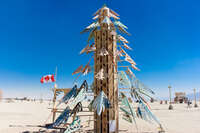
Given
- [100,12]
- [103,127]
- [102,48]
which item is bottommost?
[103,127]

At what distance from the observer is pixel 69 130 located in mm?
5406

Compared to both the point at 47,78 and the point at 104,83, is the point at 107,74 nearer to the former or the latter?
the point at 104,83

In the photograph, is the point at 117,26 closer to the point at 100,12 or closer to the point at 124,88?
the point at 100,12

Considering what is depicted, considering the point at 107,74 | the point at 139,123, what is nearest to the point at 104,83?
the point at 107,74

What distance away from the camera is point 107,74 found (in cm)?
603

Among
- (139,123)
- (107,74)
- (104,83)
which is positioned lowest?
(139,123)

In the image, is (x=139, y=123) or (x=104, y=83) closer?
(x=104, y=83)

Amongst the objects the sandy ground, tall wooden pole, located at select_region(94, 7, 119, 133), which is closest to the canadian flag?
the sandy ground

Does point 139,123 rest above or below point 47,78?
below

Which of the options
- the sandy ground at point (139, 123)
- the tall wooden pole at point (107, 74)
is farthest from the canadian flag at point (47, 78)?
the tall wooden pole at point (107, 74)

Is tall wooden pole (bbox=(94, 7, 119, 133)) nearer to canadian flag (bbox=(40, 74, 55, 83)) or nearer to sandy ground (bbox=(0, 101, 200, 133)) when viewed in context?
sandy ground (bbox=(0, 101, 200, 133))

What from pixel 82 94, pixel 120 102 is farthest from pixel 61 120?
pixel 120 102

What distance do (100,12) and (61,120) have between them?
518 centimetres

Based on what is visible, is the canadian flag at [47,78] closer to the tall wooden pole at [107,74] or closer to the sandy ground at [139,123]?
the sandy ground at [139,123]
